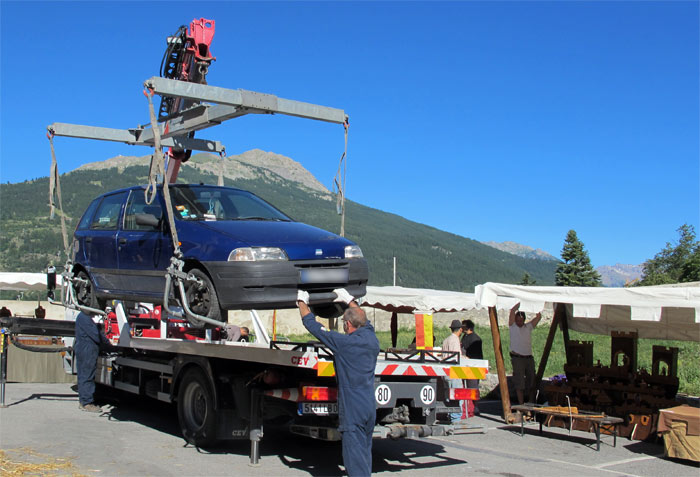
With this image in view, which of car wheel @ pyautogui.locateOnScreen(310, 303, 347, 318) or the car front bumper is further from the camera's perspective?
car wheel @ pyautogui.locateOnScreen(310, 303, 347, 318)

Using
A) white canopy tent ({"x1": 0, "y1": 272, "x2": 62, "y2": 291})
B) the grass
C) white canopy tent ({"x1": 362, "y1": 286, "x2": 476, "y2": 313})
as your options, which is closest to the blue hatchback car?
white canopy tent ({"x1": 362, "y1": 286, "x2": 476, "y2": 313})

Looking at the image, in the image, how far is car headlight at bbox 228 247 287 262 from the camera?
254 inches

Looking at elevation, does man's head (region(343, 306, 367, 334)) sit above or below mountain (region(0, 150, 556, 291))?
below

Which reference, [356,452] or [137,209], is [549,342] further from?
[137,209]

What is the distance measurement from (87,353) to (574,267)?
7678 cm

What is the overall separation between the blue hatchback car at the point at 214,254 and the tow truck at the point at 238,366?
0.82ft

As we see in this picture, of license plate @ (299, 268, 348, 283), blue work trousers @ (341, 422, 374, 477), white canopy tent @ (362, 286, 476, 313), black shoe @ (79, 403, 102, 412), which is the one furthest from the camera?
white canopy tent @ (362, 286, 476, 313)

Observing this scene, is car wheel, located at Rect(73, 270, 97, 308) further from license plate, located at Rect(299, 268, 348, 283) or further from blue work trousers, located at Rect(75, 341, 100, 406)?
license plate, located at Rect(299, 268, 348, 283)

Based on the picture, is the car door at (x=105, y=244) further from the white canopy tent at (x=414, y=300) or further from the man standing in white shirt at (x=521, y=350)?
the man standing in white shirt at (x=521, y=350)

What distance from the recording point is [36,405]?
→ 1106cm

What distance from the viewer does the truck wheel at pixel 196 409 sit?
25.2ft

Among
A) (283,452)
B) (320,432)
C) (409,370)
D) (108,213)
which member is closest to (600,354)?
(283,452)

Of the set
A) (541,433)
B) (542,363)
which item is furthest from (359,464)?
(542,363)

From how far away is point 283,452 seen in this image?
26.0 feet
